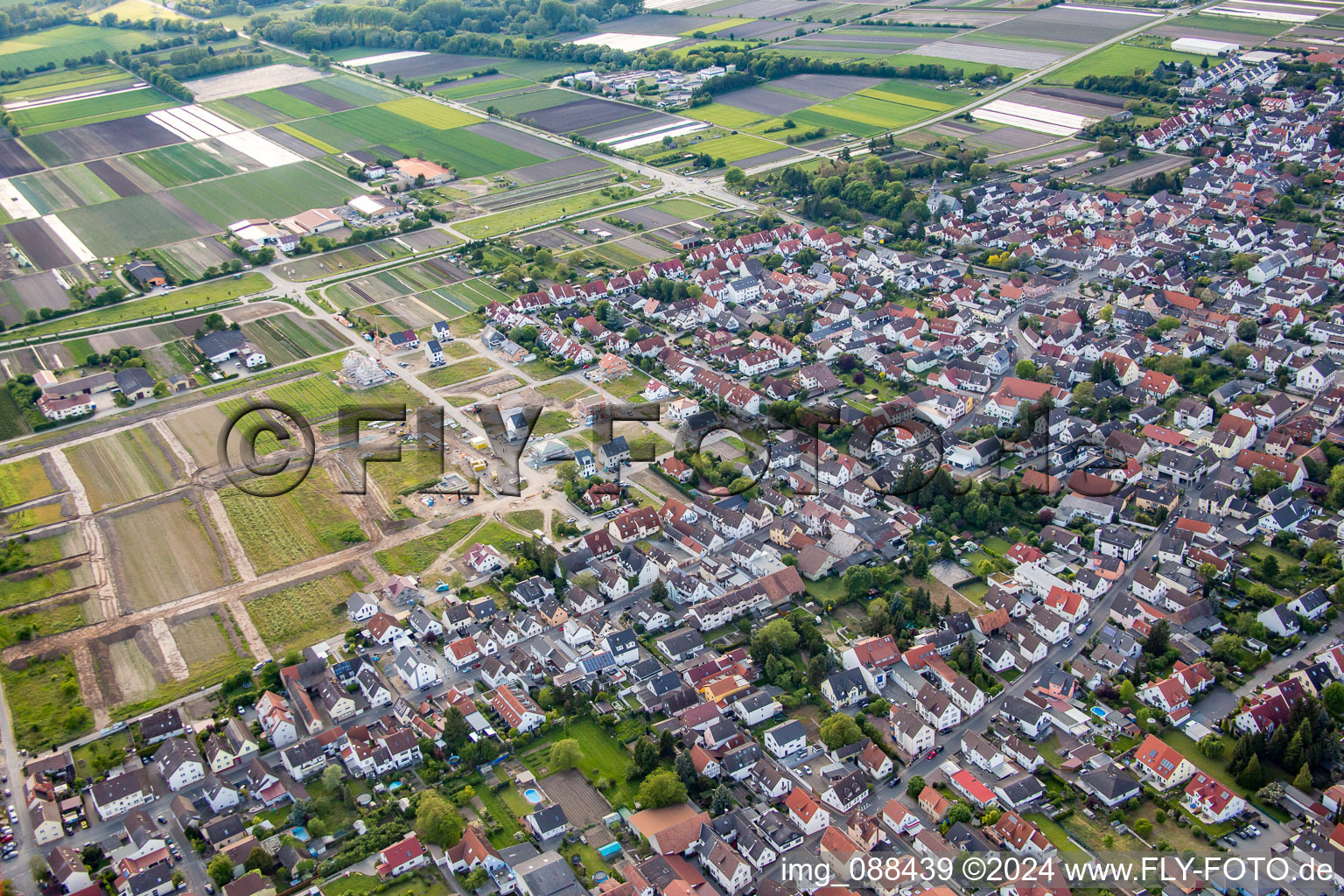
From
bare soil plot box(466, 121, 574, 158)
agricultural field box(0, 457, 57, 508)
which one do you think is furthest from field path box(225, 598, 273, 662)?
bare soil plot box(466, 121, 574, 158)

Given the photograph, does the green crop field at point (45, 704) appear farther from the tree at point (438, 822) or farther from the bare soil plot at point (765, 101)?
the bare soil plot at point (765, 101)

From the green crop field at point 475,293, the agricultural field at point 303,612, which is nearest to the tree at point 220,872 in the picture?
the agricultural field at point 303,612

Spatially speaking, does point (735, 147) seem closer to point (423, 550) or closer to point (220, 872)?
point (423, 550)

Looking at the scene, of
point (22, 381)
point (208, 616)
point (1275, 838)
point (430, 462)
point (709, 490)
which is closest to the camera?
point (1275, 838)

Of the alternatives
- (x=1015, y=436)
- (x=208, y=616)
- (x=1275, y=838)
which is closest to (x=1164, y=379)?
(x=1015, y=436)

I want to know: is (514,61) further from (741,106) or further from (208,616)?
(208,616)

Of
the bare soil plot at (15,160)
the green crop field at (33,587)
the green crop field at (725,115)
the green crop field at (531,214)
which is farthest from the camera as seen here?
the green crop field at (725,115)

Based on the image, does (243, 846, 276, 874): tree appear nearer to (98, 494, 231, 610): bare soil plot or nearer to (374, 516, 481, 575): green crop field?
(374, 516, 481, 575): green crop field
